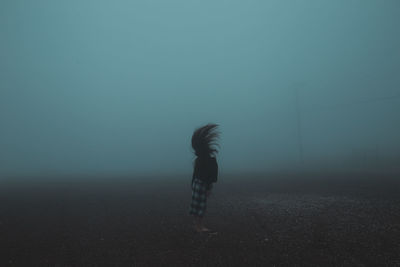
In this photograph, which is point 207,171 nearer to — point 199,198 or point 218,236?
point 199,198

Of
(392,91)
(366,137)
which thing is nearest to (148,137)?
(366,137)

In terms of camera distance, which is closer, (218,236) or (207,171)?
(218,236)

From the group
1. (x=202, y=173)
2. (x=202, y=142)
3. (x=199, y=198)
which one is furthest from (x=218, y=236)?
(x=202, y=142)

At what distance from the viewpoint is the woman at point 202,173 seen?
6.03 metres

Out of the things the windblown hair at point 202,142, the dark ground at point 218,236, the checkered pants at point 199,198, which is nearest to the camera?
the dark ground at point 218,236

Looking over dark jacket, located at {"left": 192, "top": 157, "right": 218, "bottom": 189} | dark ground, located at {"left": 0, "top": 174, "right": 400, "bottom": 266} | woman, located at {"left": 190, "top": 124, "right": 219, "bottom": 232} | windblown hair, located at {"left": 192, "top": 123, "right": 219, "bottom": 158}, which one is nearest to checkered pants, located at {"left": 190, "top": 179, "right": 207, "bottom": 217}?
woman, located at {"left": 190, "top": 124, "right": 219, "bottom": 232}

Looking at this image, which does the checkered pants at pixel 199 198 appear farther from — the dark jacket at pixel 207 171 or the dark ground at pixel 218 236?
the dark ground at pixel 218 236

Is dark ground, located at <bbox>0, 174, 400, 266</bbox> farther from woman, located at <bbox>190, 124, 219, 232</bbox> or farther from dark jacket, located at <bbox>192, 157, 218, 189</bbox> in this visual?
dark jacket, located at <bbox>192, 157, 218, 189</bbox>

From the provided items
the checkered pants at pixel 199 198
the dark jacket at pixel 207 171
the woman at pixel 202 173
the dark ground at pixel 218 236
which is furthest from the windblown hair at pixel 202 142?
the dark ground at pixel 218 236

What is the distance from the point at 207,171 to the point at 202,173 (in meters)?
0.11

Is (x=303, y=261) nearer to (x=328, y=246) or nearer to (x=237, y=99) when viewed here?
(x=328, y=246)

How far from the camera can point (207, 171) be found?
6.03m

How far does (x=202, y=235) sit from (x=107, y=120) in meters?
119

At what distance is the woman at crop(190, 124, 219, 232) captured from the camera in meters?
6.03
